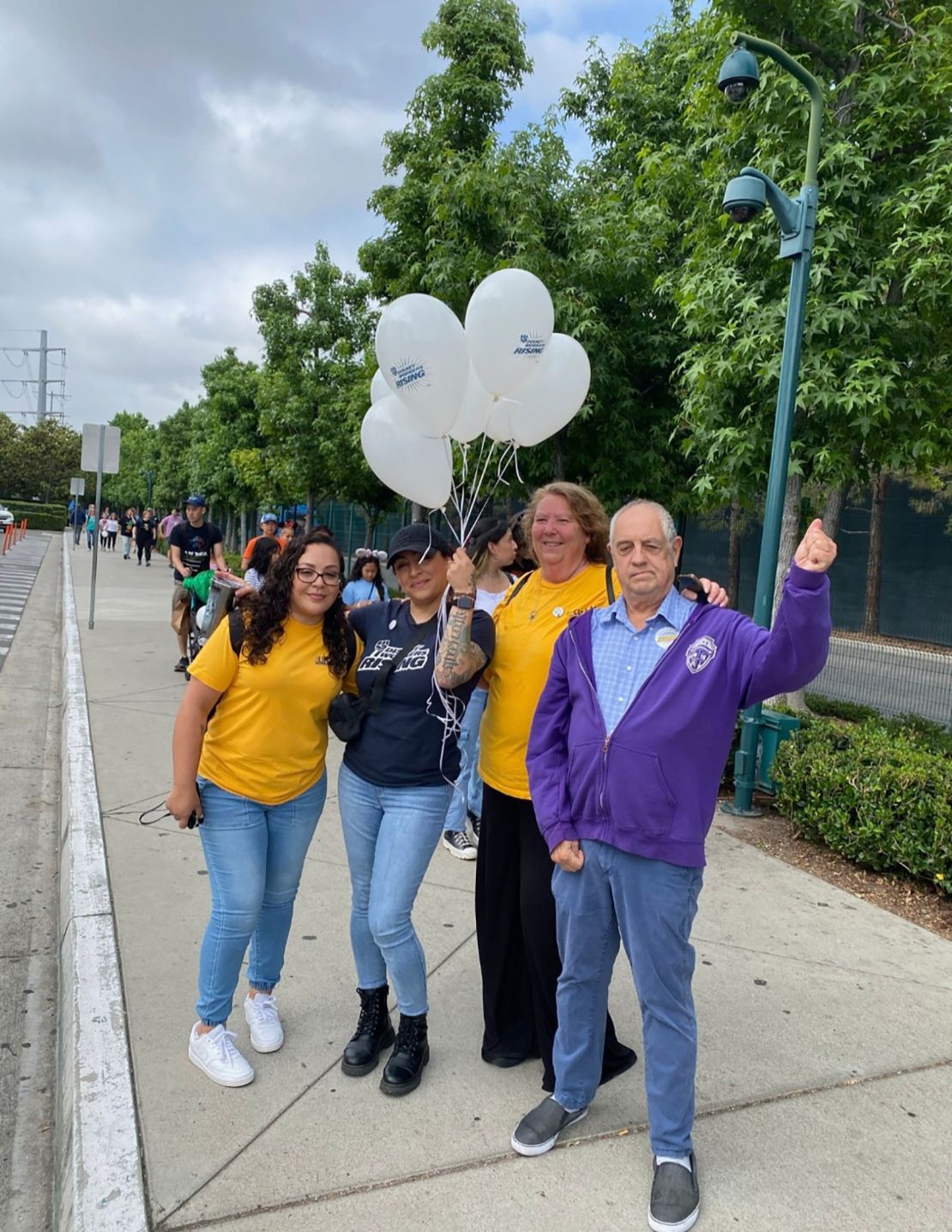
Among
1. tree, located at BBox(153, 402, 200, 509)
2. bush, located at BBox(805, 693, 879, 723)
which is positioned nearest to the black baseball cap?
bush, located at BBox(805, 693, 879, 723)

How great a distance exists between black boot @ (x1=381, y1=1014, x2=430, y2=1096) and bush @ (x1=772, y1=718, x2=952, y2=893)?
111 inches

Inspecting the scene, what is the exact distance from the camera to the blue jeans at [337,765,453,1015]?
2717 mm

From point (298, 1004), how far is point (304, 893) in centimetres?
107

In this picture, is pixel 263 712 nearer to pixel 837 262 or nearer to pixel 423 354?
pixel 423 354

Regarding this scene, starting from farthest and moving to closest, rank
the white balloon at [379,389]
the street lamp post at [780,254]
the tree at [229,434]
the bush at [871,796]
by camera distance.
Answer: the tree at [229,434] → the street lamp post at [780,254] → the bush at [871,796] → the white balloon at [379,389]

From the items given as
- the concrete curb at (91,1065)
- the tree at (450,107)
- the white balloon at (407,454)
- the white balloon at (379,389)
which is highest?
the tree at (450,107)

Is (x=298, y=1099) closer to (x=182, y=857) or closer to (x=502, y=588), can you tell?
(x=182, y=857)

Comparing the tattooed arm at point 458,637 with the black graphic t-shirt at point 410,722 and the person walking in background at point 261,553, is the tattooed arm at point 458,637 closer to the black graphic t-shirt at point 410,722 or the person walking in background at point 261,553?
the black graphic t-shirt at point 410,722

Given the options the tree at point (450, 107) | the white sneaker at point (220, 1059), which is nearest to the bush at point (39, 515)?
the tree at point (450, 107)

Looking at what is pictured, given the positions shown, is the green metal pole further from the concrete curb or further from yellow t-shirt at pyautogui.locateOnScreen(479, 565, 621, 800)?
the concrete curb

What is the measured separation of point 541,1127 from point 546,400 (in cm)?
238

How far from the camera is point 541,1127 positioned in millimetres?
2496

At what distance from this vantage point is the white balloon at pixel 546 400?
3.29 meters

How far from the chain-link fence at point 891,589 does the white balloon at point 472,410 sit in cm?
1089
